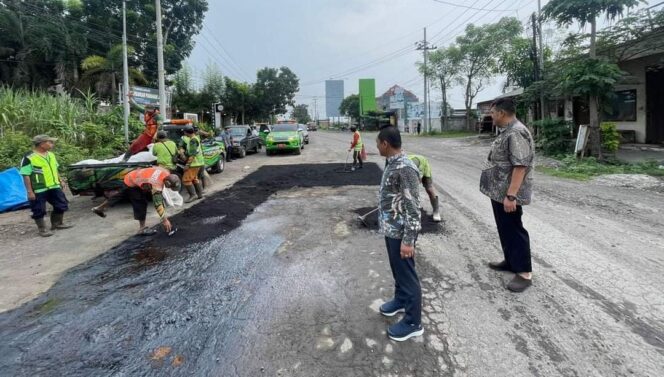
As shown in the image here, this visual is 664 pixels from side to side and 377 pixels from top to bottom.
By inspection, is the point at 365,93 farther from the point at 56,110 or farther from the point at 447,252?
the point at 447,252

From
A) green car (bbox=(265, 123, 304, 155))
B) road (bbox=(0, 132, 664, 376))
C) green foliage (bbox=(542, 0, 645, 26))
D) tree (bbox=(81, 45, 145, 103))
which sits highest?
tree (bbox=(81, 45, 145, 103))

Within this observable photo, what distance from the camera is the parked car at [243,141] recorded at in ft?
60.2

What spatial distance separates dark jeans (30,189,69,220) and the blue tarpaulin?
2326mm

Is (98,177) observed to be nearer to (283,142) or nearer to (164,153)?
(164,153)

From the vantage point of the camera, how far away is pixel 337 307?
11.5ft

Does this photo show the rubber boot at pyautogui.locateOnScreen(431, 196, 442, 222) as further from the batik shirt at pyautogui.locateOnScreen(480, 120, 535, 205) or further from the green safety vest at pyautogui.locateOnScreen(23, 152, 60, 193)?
the green safety vest at pyautogui.locateOnScreen(23, 152, 60, 193)

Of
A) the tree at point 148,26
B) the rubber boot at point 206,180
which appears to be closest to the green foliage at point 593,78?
the rubber boot at point 206,180

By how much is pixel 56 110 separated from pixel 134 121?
2.71 metres

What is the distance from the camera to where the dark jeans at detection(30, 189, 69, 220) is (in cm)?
627

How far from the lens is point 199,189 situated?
8.74 metres

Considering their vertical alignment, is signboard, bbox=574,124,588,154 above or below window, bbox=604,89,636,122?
below

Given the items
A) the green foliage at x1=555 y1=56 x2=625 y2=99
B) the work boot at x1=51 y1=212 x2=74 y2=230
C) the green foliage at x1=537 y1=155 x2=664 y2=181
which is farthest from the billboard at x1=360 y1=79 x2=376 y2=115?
the work boot at x1=51 y1=212 x2=74 y2=230

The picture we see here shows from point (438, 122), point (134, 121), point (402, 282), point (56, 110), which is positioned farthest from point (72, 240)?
point (438, 122)

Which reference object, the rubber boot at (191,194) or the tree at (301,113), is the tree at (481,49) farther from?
the tree at (301,113)
